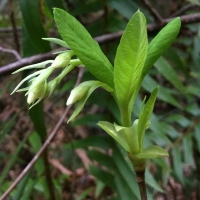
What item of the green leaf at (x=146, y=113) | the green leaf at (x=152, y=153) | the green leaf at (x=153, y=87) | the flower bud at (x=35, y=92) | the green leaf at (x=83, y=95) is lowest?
the green leaf at (x=153, y=87)

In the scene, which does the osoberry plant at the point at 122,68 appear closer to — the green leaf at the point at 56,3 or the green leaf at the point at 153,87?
the green leaf at the point at 56,3

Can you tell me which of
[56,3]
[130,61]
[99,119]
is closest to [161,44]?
[130,61]

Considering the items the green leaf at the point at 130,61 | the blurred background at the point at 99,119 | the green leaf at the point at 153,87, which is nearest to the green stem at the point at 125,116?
the green leaf at the point at 130,61

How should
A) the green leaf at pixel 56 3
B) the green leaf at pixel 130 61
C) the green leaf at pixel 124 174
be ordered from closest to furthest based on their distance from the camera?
the green leaf at pixel 130 61 → the green leaf at pixel 56 3 → the green leaf at pixel 124 174

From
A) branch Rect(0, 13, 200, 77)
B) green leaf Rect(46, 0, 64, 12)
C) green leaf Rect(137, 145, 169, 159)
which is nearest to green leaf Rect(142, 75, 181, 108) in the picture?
branch Rect(0, 13, 200, 77)

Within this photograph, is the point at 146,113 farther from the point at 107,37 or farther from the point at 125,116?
the point at 107,37

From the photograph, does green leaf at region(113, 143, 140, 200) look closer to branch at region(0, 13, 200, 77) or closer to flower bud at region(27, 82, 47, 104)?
branch at region(0, 13, 200, 77)

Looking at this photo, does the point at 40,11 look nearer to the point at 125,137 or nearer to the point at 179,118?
the point at 125,137
